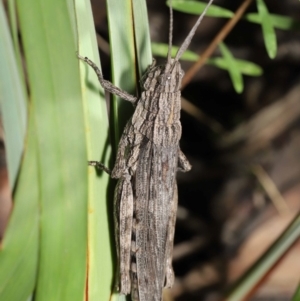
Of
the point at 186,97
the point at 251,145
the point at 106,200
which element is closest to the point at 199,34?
the point at 186,97

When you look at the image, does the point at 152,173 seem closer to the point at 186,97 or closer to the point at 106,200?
the point at 106,200

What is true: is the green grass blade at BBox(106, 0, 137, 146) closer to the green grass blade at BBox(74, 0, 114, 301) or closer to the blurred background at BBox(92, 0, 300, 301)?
the green grass blade at BBox(74, 0, 114, 301)

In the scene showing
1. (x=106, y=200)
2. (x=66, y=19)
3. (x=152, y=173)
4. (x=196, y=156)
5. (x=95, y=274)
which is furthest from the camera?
(x=196, y=156)

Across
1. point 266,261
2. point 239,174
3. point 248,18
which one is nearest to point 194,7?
point 248,18

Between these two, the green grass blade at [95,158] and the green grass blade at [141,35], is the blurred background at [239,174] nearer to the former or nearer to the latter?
the green grass blade at [141,35]

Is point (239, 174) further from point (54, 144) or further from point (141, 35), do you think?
point (54, 144)

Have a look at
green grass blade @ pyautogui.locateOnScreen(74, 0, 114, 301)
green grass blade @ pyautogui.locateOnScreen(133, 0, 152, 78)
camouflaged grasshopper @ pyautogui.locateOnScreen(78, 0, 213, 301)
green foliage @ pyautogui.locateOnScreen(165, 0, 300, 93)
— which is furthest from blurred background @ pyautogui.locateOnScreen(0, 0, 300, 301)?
green grass blade @ pyautogui.locateOnScreen(74, 0, 114, 301)
